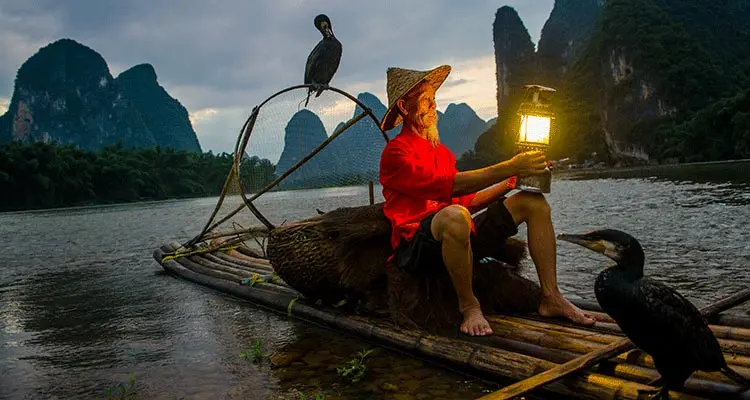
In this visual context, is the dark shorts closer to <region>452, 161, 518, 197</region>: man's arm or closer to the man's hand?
<region>452, 161, 518, 197</region>: man's arm

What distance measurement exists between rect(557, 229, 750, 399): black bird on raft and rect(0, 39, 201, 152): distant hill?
15930 cm

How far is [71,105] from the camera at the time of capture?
151 meters

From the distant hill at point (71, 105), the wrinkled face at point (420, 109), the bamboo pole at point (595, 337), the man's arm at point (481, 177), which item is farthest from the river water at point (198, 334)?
the distant hill at point (71, 105)

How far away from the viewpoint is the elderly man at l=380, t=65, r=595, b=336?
290 cm

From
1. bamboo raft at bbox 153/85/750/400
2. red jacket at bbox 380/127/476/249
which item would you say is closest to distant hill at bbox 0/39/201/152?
bamboo raft at bbox 153/85/750/400

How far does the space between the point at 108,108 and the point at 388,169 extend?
172m

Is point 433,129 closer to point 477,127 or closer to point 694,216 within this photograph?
point 694,216

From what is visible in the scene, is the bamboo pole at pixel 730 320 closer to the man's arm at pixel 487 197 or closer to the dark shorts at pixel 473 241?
the dark shorts at pixel 473 241

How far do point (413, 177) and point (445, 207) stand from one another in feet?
0.82

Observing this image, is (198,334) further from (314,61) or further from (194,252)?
(194,252)

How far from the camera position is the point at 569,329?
283cm

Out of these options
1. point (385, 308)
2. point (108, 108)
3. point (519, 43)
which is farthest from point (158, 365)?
point (108, 108)

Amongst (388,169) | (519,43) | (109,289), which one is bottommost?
(109,289)

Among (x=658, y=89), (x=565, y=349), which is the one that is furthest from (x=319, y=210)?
(x=658, y=89)
